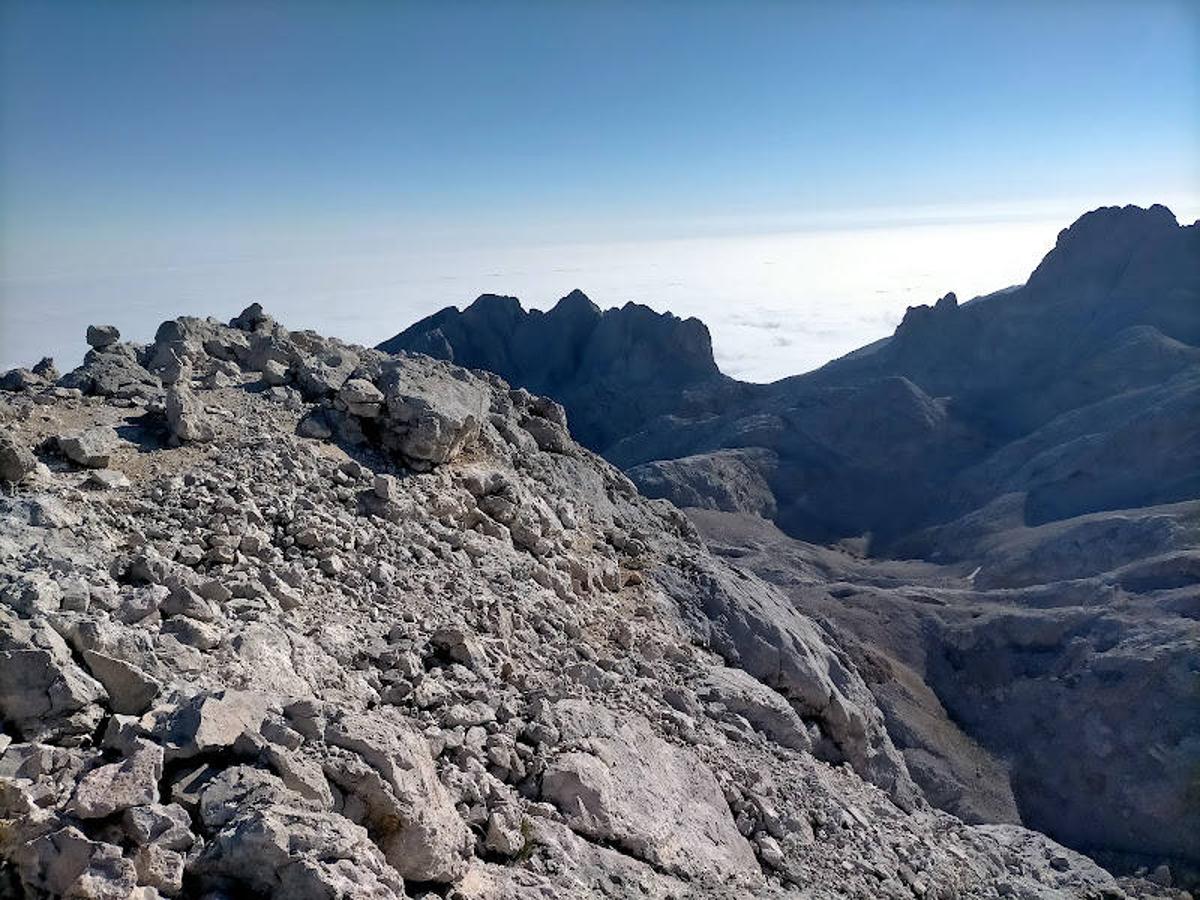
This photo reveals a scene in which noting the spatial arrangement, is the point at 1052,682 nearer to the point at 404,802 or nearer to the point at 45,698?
the point at 404,802

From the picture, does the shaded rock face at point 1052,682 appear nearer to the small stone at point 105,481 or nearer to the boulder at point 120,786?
the small stone at point 105,481

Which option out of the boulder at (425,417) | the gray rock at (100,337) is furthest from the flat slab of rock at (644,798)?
the gray rock at (100,337)

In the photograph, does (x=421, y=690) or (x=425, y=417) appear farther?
(x=425, y=417)

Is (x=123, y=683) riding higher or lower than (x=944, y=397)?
higher

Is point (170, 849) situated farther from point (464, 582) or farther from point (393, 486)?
point (393, 486)

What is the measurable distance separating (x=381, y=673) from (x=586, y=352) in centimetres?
12349

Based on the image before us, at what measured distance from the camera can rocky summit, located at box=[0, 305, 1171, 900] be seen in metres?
7.23

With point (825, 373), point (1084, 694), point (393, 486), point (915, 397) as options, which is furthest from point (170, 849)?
point (825, 373)

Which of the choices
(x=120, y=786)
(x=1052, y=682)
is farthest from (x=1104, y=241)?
(x=120, y=786)

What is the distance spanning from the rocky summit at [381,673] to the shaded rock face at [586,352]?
98908 millimetres

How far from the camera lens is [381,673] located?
11352 millimetres

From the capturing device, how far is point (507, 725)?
11.5 meters

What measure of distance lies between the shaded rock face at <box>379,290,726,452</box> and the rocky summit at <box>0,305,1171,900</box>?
98.9 meters

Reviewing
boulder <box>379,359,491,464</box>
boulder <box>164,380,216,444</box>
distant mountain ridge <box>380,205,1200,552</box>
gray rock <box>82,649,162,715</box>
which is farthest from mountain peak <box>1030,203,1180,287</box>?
gray rock <box>82,649,162,715</box>
